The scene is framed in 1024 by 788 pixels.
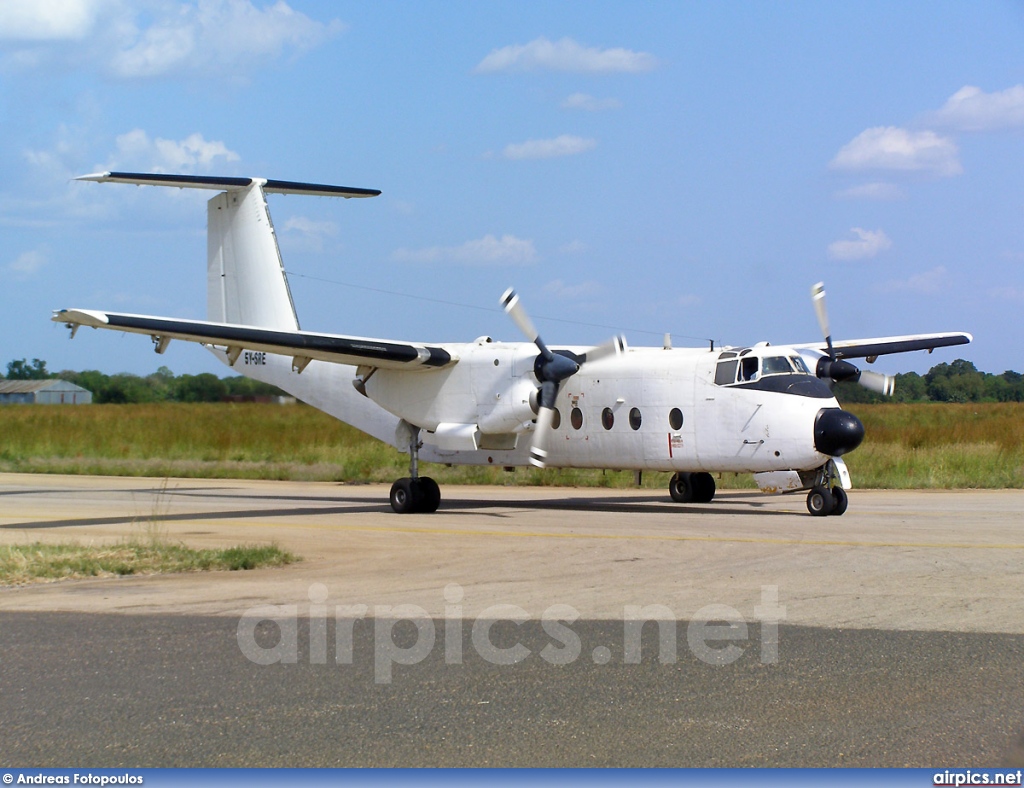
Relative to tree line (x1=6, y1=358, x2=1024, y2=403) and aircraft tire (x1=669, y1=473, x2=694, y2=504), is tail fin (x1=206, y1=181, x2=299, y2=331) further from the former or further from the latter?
tree line (x1=6, y1=358, x2=1024, y2=403)

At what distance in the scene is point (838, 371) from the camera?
20.7 meters

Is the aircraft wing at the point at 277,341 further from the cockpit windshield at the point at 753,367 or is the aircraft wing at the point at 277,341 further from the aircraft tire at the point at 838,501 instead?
the aircraft tire at the point at 838,501

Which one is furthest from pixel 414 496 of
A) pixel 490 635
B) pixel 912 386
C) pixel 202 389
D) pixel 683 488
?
pixel 912 386

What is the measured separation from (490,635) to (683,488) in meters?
14.1

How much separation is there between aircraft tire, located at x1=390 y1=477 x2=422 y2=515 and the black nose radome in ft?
23.9

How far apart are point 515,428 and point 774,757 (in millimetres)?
14718

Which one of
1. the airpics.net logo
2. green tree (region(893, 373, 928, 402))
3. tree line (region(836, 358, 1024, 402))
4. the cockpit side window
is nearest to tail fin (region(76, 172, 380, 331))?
the cockpit side window

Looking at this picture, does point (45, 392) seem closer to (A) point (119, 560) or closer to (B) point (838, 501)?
(A) point (119, 560)

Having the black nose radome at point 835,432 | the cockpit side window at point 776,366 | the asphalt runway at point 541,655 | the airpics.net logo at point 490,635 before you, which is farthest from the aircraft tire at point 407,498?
the airpics.net logo at point 490,635

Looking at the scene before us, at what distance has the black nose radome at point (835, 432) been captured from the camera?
17.4m

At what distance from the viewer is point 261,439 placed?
39.8 m

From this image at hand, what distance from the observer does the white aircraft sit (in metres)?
18.2

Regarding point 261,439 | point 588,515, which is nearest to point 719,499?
point 588,515

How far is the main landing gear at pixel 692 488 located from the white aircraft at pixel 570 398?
0.03 metres
